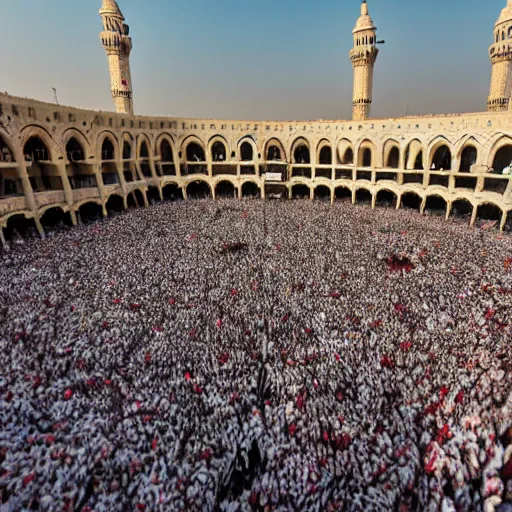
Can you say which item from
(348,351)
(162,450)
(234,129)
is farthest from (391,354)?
(234,129)

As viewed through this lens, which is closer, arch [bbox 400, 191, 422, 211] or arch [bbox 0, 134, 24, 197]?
arch [bbox 0, 134, 24, 197]

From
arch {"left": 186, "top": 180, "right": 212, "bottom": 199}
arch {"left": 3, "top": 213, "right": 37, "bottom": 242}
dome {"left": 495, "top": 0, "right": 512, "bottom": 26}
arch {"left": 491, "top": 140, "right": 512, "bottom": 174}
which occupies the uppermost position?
dome {"left": 495, "top": 0, "right": 512, "bottom": 26}

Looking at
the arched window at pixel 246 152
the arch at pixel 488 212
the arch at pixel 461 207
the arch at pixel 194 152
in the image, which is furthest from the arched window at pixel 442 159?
the arch at pixel 194 152

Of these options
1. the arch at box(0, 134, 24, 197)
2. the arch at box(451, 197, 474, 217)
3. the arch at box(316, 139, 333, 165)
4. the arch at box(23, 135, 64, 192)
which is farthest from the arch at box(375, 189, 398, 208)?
the arch at box(0, 134, 24, 197)

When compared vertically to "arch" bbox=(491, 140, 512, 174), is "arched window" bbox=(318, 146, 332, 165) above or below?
above

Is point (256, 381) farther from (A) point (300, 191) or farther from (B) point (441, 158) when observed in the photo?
(A) point (300, 191)

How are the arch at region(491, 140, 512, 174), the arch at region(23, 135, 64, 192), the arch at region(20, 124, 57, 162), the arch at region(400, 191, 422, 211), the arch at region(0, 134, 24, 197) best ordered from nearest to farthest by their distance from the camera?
the arch at region(20, 124, 57, 162) → the arch at region(0, 134, 24, 197) → the arch at region(23, 135, 64, 192) → the arch at region(491, 140, 512, 174) → the arch at region(400, 191, 422, 211)

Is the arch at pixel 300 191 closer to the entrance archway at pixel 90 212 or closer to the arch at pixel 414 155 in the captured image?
the arch at pixel 414 155

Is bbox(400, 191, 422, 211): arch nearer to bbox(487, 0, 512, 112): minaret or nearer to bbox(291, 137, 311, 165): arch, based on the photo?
bbox(487, 0, 512, 112): minaret

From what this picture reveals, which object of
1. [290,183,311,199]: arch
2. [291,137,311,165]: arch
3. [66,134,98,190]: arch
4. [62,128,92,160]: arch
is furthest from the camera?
[290,183,311,199]: arch
